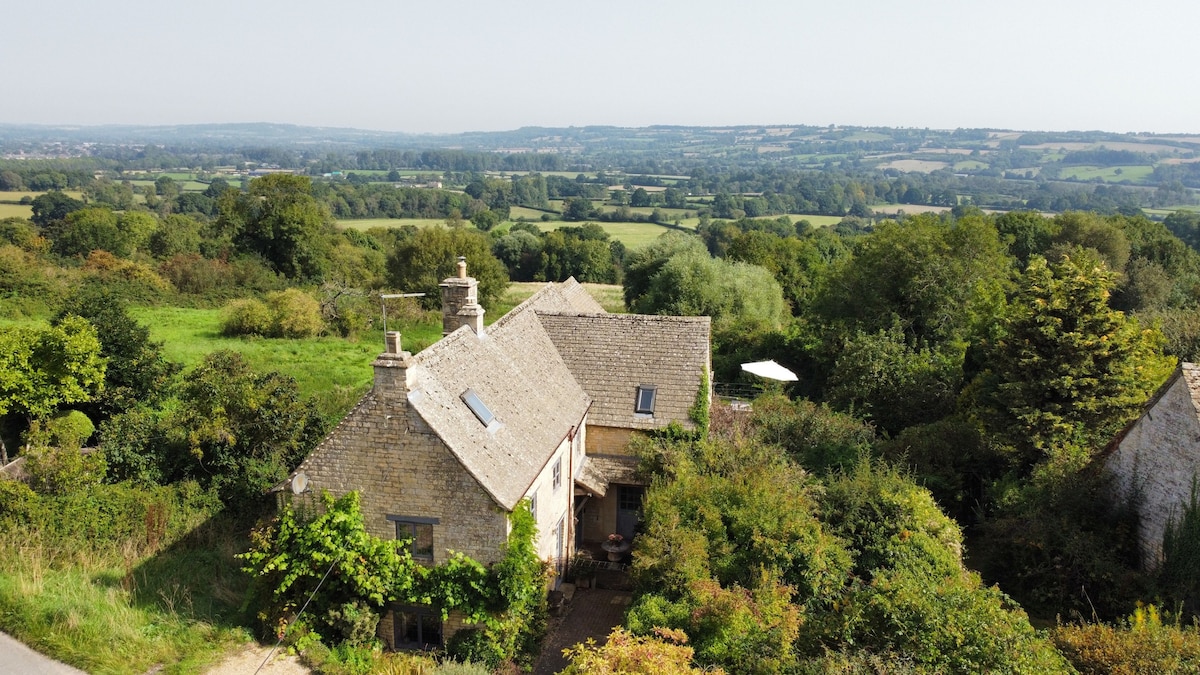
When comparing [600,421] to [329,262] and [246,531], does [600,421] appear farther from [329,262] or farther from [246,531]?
[329,262]

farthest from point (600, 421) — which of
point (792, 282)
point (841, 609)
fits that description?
point (792, 282)

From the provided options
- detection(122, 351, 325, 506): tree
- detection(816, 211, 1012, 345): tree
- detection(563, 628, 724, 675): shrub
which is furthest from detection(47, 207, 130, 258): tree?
detection(563, 628, 724, 675): shrub

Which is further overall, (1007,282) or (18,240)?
(18,240)

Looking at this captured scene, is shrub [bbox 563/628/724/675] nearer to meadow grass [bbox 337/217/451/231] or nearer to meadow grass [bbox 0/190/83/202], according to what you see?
meadow grass [bbox 337/217/451/231]

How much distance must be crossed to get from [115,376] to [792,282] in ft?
156

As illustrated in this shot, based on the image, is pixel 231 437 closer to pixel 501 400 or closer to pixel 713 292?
pixel 501 400

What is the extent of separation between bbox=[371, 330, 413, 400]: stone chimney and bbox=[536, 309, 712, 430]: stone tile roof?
8257mm

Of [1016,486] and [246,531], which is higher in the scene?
[1016,486]

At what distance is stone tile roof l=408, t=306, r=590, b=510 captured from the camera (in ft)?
55.5

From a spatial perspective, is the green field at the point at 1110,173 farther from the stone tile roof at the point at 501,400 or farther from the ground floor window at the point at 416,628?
the ground floor window at the point at 416,628

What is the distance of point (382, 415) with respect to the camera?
54.7ft

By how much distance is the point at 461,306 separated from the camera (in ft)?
70.3

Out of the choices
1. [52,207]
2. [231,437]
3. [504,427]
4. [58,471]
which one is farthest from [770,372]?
[52,207]

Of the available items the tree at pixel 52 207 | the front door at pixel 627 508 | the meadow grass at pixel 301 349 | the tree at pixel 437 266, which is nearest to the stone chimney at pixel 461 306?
the front door at pixel 627 508
